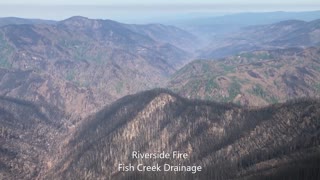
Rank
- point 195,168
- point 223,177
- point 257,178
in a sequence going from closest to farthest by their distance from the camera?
point 257,178 → point 223,177 → point 195,168

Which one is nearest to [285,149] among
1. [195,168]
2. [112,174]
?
[195,168]

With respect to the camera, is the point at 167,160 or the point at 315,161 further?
the point at 167,160

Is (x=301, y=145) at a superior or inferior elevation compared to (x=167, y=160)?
superior

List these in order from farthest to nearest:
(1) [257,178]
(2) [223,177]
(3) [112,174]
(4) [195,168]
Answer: (3) [112,174] → (4) [195,168] → (2) [223,177] → (1) [257,178]

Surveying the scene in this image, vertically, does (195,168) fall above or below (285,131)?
below

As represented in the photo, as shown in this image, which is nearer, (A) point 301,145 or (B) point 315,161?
(B) point 315,161

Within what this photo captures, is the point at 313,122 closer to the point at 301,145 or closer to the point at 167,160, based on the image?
the point at 301,145

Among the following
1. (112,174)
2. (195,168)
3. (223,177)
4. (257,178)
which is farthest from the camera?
(112,174)

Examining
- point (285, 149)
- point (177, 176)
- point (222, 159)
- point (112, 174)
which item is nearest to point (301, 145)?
point (285, 149)

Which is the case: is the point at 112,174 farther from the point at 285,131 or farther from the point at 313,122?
the point at 313,122
